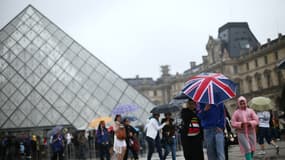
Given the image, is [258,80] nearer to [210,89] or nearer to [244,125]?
[244,125]

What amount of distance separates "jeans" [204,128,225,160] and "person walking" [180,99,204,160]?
0.12 metres

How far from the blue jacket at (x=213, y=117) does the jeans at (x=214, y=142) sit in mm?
74

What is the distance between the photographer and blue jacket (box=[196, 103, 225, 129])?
214 inches

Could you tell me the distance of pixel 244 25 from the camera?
55.2 metres

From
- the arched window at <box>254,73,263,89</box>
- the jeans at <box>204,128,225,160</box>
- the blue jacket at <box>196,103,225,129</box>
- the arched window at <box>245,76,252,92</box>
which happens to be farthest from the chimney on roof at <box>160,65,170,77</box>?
the jeans at <box>204,128,225,160</box>

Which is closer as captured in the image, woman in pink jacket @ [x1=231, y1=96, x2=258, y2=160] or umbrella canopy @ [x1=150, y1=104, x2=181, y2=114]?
woman in pink jacket @ [x1=231, y1=96, x2=258, y2=160]

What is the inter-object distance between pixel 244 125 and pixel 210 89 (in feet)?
5.08

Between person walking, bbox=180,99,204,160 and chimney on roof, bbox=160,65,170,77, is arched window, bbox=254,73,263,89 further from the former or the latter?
person walking, bbox=180,99,204,160

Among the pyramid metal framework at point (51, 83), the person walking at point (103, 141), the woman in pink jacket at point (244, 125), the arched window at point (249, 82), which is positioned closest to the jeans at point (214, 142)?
the woman in pink jacket at point (244, 125)

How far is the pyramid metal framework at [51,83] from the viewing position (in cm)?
1791

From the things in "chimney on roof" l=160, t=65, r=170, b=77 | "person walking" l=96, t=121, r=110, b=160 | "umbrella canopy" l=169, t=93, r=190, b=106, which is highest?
"chimney on roof" l=160, t=65, r=170, b=77

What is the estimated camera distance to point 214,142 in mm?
5445

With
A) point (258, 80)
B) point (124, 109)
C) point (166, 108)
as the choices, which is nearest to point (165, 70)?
point (258, 80)

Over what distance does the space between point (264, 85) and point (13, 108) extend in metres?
35.0
